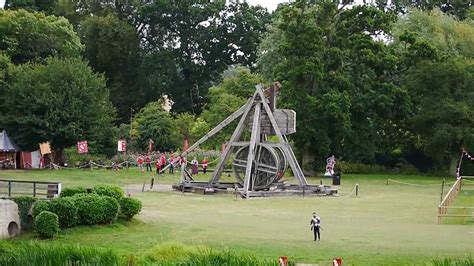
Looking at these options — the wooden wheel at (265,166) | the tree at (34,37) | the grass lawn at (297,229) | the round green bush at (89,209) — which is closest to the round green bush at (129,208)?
the grass lawn at (297,229)

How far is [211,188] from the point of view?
37062 mm

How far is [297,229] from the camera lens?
79.3ft

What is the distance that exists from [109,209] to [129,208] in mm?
1083

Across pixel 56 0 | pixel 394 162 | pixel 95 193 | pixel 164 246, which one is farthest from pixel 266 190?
pixel 56 0

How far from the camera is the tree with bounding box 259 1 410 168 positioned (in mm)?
49938

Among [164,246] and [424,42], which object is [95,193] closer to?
[164,246]

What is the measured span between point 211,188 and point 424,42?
2430cm

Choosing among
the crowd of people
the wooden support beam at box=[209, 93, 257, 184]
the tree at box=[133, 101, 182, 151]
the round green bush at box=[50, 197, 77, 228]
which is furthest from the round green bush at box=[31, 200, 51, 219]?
the tree at box=[133, 101, 182, 151]

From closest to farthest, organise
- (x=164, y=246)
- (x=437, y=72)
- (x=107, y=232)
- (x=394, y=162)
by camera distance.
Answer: (x=164, y=246) → (x=107, y=232) → (x=437, y=72) → (x=394, y=162)

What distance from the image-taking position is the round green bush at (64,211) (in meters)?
23.0

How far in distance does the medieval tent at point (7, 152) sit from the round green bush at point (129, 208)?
29.3m

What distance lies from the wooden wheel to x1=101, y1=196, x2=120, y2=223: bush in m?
13.9

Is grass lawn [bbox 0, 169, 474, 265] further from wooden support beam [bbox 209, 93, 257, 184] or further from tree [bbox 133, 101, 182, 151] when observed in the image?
tree [bbox 133, 101, 182, 151]

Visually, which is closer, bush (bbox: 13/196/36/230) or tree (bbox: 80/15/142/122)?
bush (bbox: 13/196/36/230)
